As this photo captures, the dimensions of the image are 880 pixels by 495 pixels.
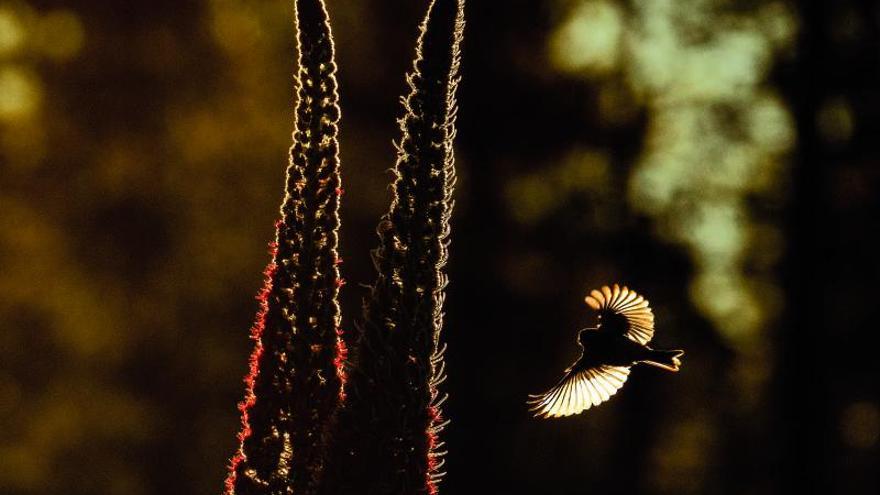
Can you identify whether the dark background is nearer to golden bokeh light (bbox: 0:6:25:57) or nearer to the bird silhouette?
golden bokeh light (bbox: 0:6:25:57)

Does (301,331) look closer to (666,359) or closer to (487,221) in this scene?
(666,359)

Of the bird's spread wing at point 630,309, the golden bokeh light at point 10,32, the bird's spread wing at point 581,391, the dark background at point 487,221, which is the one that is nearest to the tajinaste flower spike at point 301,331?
the bird's spread wing at point 581,391

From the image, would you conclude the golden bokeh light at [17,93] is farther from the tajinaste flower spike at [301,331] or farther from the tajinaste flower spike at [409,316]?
the tajinaste flower spike at [409,316]

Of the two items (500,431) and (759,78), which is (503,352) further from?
(759,78)

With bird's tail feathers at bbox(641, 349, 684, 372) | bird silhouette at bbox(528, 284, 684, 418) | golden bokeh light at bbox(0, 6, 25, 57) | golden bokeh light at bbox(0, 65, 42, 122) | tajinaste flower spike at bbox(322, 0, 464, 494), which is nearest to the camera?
bird's tail feathers at bbox(641, 349, 684, 372)

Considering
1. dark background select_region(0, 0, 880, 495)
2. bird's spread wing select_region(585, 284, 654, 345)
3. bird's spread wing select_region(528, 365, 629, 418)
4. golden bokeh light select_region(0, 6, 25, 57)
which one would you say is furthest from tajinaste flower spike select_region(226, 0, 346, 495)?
golden bokeh light select_region(0, 6, 25, 57)

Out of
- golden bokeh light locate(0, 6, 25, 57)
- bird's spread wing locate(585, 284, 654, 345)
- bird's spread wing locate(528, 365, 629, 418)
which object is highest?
golden bokeh light locate(0, 6, 25, 57)

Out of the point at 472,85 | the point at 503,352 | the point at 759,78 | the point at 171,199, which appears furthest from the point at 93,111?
the point at 759,78
